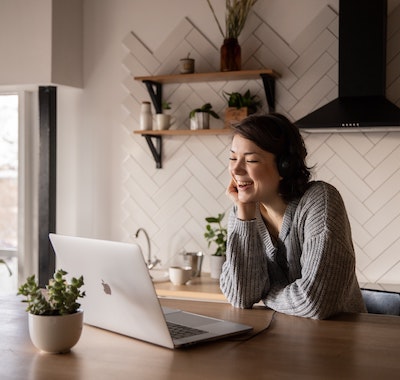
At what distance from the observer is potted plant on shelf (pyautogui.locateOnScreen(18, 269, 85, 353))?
148 centimetres

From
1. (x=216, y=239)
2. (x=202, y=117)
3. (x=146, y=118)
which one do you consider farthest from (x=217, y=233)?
(x=146, y=118)

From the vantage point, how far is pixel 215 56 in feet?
12.6

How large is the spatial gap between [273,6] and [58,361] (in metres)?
2.75

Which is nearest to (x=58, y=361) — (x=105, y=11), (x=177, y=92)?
(x=177, y=92)

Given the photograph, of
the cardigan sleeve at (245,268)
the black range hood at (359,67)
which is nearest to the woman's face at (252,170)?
the cardigan sleeve at (245,268)

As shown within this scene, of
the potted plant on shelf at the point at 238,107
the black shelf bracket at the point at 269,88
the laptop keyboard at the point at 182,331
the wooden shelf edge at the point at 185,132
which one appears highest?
the black shelf bracket at the point at 269,88

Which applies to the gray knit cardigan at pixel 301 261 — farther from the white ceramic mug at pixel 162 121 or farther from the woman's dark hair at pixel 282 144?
the white ceramic mug at pixel 162 121

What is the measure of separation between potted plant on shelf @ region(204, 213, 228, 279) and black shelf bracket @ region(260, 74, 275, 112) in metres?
0.68

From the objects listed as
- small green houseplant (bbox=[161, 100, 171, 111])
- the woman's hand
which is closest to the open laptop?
the woman's hand

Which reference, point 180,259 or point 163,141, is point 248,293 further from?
point 163,141

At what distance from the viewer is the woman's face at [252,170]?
→ 7.21 feet

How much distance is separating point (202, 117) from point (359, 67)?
0.90 m

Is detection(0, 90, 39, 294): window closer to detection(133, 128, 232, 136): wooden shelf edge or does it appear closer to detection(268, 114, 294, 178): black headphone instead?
detection(133, 128, 232, 136): wooden shelf edge

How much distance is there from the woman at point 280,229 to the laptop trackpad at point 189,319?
9.8 inches
